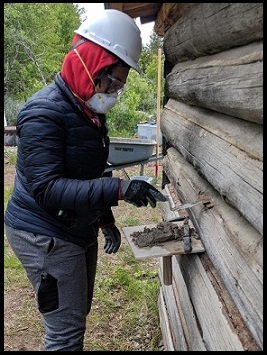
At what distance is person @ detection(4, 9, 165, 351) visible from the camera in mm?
1916

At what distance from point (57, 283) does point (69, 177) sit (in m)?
0.56

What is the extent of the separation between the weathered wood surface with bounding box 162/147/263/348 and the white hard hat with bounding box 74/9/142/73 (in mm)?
836

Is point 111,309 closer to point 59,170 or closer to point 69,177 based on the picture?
point 69,177

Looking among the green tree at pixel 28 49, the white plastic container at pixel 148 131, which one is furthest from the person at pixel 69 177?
the green tree at pixel 28 49

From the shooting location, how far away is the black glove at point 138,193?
2.01 metres

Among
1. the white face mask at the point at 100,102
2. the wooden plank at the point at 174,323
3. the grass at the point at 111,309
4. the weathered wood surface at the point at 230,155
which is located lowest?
the grass at the point at 111,309

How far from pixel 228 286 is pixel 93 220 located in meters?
0.91

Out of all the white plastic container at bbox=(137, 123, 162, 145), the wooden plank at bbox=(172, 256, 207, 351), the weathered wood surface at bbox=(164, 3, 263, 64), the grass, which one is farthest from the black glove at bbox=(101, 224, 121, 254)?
the white plastic container at bbox=(137, 123, 162, 145)

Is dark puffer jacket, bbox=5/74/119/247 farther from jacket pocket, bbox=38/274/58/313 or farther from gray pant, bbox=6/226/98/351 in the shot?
jacket pocket, bbox=38/274/58/313

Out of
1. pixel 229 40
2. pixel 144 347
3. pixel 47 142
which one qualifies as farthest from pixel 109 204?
pixel 144 347

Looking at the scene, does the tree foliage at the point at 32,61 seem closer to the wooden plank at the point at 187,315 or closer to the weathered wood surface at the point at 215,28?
the weathered wood surface at the point at 215,28

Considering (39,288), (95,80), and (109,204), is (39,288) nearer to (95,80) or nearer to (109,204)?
(109,204)

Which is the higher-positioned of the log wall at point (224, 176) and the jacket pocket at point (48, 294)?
the log wall at point (224, 176)

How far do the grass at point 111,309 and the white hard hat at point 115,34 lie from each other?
96.9 inches
